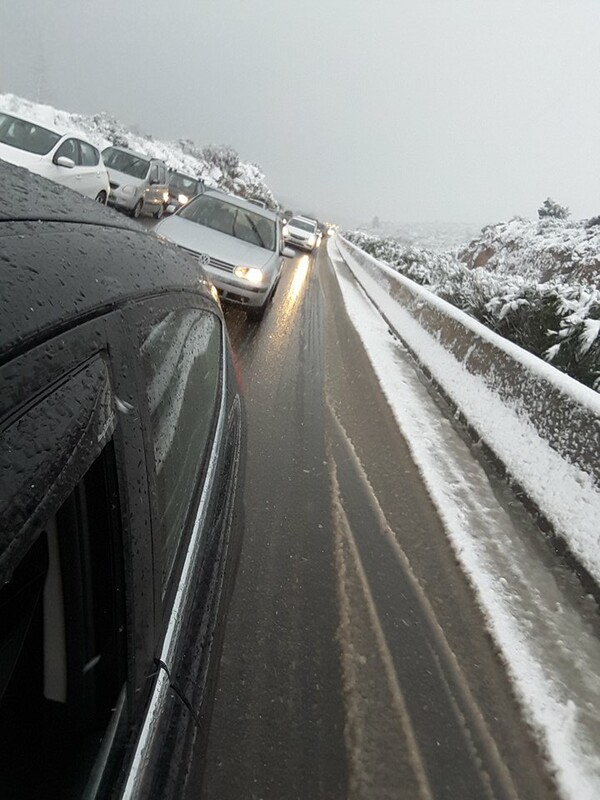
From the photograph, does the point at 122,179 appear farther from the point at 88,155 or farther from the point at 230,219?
the point at 230,219

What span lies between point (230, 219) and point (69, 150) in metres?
3.85

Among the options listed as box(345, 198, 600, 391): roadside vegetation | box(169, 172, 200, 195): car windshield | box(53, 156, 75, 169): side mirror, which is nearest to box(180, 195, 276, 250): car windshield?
box(53, 156, 75, 169): side mirror

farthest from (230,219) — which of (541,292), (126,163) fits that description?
(126,163)

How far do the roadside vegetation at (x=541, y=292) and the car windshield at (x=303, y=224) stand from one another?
5539 mm

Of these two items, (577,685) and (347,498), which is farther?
(347,498)

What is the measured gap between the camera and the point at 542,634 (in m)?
2.63

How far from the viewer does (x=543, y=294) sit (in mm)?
7434

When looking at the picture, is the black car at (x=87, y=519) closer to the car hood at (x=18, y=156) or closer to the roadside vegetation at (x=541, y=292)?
the roadside vegetation at (x=541, y=292)

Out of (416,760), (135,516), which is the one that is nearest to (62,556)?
(135,516)

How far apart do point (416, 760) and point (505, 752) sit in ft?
1.26

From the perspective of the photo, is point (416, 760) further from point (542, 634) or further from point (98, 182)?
point (98, 182)

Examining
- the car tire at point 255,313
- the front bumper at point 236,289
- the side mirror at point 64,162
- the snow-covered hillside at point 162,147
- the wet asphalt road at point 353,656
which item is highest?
the snow-covered hillside at point 162,147

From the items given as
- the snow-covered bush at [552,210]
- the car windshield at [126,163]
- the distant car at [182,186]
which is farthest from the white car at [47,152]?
the snow-covered bush at [552,210]

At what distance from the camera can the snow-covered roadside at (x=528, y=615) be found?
6.78 ft
